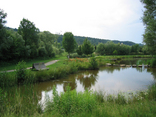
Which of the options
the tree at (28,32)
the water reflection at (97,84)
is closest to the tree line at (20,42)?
the tree at (28,32)

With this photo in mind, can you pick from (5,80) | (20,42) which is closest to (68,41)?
(20,42)

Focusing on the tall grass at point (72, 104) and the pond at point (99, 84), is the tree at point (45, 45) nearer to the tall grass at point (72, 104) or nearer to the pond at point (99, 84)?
the pond at point (99, 84)

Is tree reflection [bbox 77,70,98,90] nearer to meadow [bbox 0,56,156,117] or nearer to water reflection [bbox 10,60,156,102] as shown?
water reflection [bbox 10,60,156,102]

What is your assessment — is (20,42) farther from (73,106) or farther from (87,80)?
(73,106)

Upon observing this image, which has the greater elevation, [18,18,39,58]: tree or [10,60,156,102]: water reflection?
[18,18,39,58]: tree

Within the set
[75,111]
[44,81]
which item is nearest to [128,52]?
[44,81]

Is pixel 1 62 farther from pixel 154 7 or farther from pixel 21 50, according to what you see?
pixel 154 7

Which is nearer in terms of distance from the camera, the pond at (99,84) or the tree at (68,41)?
the pond at (99,84)

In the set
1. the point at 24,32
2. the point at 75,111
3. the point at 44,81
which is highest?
the point at 24,32

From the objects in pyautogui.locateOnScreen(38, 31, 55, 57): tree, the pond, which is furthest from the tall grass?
pyautogui.locateOnScreen(38, 31, 55, 57): tree

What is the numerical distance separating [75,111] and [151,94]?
454 centimetres

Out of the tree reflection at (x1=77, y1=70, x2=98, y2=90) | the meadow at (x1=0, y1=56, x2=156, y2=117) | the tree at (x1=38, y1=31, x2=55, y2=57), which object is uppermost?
the tree at (x1=38, y1=31, x2=55, y2=57)

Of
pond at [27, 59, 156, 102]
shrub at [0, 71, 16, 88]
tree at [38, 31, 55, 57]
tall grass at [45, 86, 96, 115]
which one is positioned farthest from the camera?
tree at [38, 31, 55, 57]

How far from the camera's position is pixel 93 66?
18.1 metres
